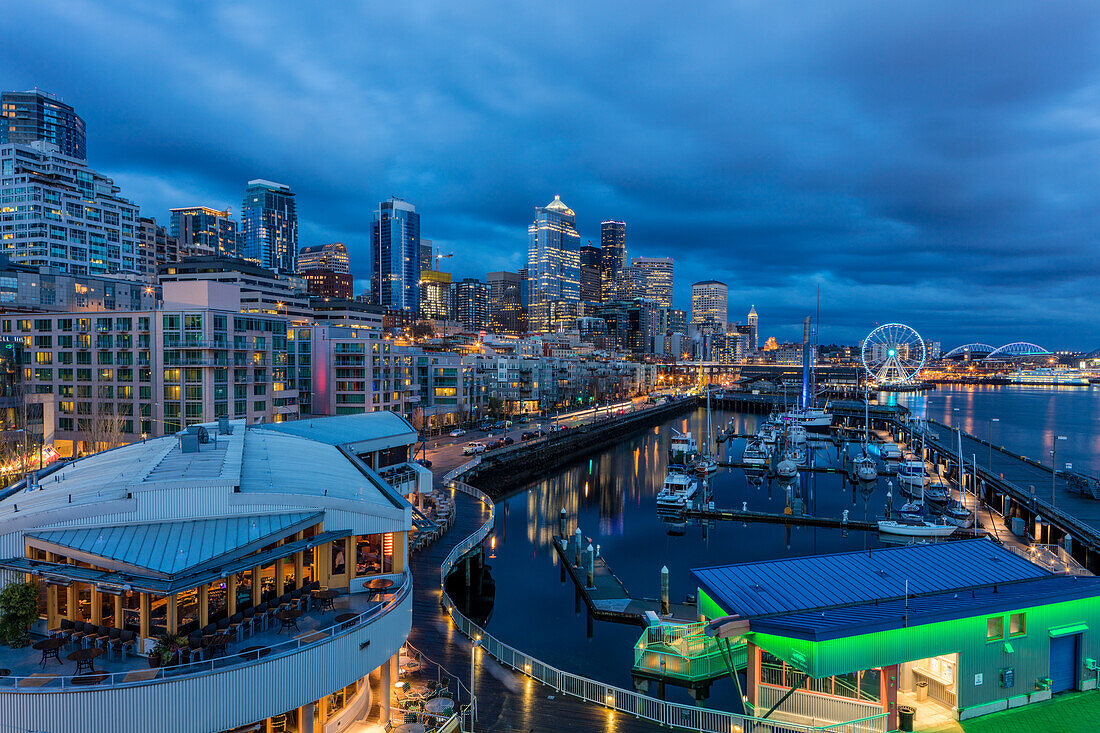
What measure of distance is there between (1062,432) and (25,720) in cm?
15369

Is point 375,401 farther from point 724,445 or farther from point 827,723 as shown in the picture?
point 827,723

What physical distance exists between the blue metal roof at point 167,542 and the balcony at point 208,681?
2.22 m

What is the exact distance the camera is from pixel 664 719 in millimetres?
19281

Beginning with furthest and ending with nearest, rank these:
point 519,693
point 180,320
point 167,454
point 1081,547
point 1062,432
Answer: point 1062,432, point 180,320, point 1081,547, point 167,454, point 519,693

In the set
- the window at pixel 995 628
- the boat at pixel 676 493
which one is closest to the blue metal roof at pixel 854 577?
the window at pixel 995 628

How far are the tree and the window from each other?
1010 inches

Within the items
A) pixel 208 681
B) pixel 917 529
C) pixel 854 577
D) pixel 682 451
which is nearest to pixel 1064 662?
pixel 854 577

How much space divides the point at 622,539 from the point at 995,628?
113ft

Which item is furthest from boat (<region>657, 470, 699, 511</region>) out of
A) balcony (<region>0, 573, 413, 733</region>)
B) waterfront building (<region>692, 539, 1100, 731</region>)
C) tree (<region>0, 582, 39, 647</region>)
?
tree (<region>0, 582, 39, 647</region>)

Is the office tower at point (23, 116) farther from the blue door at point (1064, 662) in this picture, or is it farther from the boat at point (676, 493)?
the blue door at point (1064, 662)

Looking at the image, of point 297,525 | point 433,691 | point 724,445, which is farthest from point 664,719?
point 724,445

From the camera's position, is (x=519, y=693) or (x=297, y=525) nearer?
(x=297, y=525)

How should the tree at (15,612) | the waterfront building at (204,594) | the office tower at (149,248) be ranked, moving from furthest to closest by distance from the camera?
1. the office tower at (149,248)
2. the tree at (15,612)
3. the waterfront building at (204,594)

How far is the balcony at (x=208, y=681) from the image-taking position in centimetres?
1420
